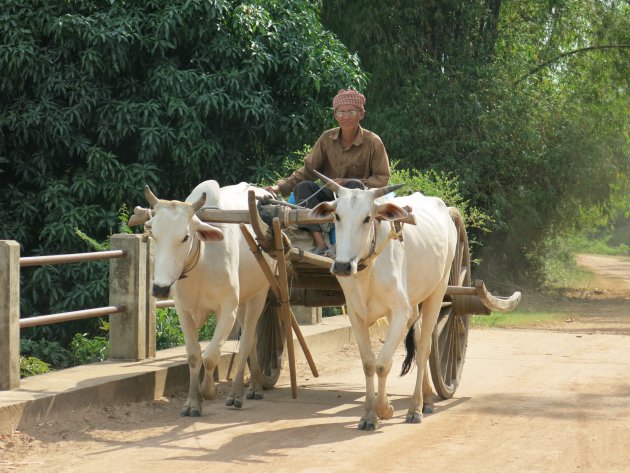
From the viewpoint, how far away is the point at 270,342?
336 inches

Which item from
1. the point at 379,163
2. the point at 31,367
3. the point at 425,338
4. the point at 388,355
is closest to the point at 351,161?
the point at 379,163

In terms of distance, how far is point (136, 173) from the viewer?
1249 centimetres

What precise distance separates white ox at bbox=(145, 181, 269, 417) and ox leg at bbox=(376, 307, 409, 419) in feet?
3.80

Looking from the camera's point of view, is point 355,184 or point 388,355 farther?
point 355,184

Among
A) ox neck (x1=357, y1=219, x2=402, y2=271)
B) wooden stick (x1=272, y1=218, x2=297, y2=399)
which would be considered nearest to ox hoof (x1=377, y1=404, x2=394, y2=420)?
wooden stick (x1=272, y1=218, x2=297, y2=399)

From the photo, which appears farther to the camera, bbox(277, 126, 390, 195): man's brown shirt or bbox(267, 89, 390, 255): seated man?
bbox(277, 126, 390, 195): man's brown shirt

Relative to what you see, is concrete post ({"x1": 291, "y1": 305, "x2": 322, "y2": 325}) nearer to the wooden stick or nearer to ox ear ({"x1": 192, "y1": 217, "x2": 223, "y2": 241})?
the wooden stick

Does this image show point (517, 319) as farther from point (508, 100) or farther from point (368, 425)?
point (368, 425)

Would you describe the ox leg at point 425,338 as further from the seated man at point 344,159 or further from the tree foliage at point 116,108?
the tree foliage at point 116,108

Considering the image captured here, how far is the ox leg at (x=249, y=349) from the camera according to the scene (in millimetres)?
7480

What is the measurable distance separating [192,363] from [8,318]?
131 cm

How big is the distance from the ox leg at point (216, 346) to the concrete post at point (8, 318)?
128 centimetres

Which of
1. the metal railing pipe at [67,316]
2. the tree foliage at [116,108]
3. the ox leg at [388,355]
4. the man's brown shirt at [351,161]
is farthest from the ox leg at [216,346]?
the tree foliage at [116,108]

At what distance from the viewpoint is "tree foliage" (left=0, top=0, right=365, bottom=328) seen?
40.5 feet
